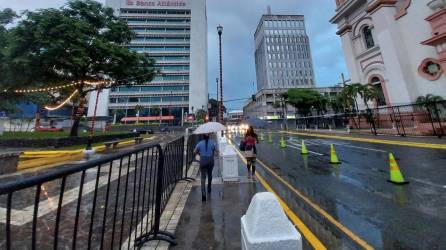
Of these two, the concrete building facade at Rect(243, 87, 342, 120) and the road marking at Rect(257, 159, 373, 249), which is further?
the concrete building facade at Rect(243, 87, 342, 120)

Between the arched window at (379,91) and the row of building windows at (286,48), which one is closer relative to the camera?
the arched window at (379,91)

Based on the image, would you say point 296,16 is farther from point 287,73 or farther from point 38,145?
point 38,145

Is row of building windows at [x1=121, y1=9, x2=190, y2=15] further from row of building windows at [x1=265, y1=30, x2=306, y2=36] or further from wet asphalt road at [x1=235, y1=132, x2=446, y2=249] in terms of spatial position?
wet asphalt road at [x1=235, y1=132, x2=446, y2=249]

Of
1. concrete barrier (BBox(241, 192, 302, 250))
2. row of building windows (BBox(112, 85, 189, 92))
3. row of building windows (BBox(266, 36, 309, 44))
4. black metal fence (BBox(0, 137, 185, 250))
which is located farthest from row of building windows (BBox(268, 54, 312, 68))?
concrete barrier (BBox(241, 192, 302, 250))

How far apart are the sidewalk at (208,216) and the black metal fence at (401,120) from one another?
1849cm

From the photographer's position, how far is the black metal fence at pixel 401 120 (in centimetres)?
1870

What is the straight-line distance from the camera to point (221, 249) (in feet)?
11.6

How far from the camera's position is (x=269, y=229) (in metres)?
2.24

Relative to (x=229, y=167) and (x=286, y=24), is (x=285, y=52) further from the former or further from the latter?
(x=229, y=167)

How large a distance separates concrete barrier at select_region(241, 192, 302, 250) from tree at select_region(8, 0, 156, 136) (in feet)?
67.9

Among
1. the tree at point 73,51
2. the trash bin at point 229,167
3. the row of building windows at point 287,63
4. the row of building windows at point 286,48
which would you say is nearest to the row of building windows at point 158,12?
the row of building windows at point 286,48

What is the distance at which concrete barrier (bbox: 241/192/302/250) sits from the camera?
85.1 inches

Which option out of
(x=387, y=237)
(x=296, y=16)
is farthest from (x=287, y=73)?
(x=387, y=237)

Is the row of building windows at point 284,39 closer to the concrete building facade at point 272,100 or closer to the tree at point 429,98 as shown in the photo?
the concrete building facade at point 272,100
